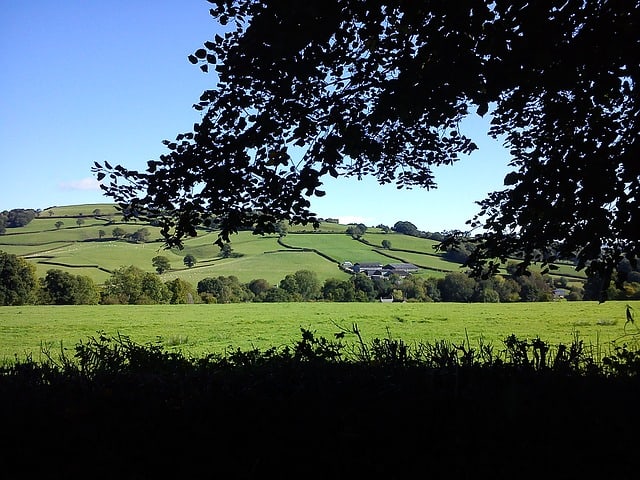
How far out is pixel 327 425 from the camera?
10.8ft

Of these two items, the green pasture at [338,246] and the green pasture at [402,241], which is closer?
the green pasture at [402,241]

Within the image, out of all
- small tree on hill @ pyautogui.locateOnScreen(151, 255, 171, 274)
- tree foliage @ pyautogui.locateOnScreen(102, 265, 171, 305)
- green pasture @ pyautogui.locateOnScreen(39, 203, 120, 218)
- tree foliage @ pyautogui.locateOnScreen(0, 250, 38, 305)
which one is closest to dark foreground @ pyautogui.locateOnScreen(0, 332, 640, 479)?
tree foliage @ pyautogui.locateOnScreen(0, 250, 38, 305)

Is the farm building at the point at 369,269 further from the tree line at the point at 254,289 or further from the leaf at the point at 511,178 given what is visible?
the leaf at the point at 511,178

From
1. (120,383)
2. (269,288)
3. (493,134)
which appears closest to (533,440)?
(120,383)

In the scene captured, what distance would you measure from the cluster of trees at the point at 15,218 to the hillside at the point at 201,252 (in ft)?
2.47

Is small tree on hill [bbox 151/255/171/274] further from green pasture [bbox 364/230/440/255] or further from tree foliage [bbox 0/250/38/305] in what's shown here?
green pasture [bbox 364/230/440/255]

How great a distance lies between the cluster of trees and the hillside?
0.75 m

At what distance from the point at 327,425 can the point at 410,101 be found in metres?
3.37

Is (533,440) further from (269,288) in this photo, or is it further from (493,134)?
(269,288)

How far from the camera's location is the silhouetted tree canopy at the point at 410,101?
495 cm

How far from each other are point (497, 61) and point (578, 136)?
2.22 meters

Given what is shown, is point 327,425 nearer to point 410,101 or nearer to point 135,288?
point 410,101

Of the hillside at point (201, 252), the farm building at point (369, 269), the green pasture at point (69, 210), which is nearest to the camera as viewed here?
the farm building at point (369, 269)

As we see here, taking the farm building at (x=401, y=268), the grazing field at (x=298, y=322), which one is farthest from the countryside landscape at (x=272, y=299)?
the farm building at (x=401, y=268)
